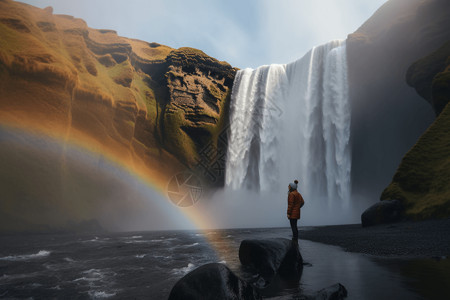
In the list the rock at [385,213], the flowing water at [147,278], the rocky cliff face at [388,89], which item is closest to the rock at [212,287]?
the flowing water at [147,278]

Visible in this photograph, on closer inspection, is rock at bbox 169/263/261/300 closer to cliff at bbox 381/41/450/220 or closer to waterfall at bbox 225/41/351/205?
cliff at bbox 381/41/450/220

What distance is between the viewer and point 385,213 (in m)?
14.9

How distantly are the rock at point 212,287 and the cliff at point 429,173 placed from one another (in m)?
12.9

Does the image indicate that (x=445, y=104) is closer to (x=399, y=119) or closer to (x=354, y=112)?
(x=399, y=119)

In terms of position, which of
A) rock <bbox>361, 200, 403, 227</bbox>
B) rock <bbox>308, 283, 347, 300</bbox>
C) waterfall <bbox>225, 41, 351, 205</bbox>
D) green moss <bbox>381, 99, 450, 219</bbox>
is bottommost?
rock <bbox>308, 283, 347, 300</bbox>

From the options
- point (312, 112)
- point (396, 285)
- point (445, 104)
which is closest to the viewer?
point (396, 285)

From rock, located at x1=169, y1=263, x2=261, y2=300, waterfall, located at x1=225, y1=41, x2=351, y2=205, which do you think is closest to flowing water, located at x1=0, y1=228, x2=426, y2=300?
rock, located at x1=169, y1=263, x2=261, y2=300

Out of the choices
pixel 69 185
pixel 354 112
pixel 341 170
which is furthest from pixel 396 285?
pixel 69 185

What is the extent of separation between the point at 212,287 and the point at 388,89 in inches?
1311

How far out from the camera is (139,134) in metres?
A: 40.4

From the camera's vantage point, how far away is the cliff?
13208 mm

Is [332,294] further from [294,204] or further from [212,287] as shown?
[294,204]

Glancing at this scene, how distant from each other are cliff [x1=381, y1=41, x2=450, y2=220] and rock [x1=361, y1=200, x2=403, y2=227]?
455 mm

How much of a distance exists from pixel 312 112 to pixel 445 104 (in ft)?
53.8
